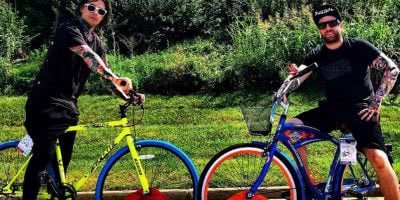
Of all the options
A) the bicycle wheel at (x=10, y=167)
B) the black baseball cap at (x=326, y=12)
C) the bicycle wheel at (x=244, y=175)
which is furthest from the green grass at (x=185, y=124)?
the black baseball cap at (x=326, y=12)

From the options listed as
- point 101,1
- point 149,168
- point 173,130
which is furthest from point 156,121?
point 101,1

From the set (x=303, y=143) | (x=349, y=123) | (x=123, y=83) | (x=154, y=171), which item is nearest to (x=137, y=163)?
(x=154, y=171)

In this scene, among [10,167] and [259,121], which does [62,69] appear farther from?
[259,121]

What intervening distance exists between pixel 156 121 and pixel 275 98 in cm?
414

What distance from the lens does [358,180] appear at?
199 inches

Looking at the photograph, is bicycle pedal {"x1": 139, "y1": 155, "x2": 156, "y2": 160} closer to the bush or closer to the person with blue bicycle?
the person with blue bicycle

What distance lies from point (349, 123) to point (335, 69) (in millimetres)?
432

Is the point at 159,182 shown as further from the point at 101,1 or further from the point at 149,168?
the point at 101,1

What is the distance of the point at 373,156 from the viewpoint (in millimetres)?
4816

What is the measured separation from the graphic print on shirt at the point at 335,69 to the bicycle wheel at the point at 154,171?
128 cm

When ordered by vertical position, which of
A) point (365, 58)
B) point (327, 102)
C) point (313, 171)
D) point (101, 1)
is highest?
point (101, 1)

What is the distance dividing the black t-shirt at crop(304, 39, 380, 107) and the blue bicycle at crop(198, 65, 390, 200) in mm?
309

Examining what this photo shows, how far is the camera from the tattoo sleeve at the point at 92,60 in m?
4.72

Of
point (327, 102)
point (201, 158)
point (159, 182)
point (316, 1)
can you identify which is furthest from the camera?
point (316, 1)
